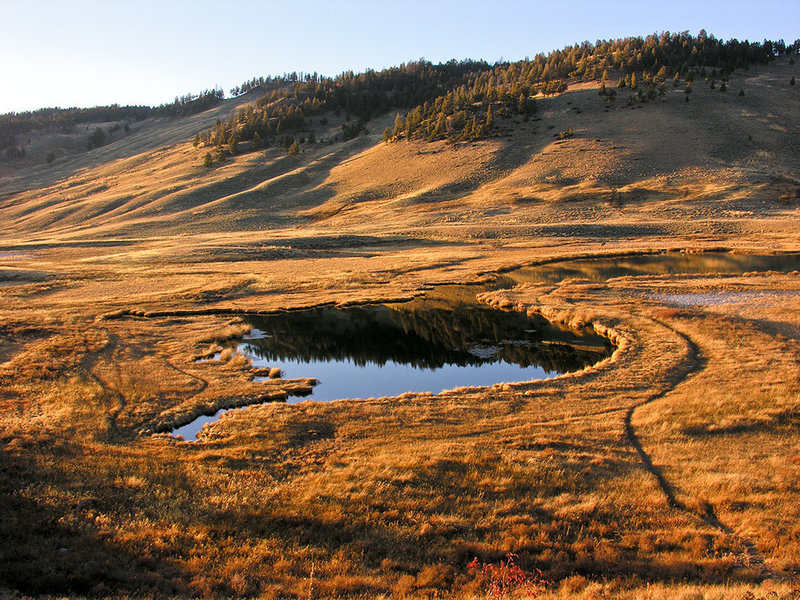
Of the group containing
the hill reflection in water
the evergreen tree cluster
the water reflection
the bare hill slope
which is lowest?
the hill reflection in water

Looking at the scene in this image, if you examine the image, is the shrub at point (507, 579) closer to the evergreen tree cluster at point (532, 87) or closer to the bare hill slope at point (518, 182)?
the bare hill slope at point (518, 182)

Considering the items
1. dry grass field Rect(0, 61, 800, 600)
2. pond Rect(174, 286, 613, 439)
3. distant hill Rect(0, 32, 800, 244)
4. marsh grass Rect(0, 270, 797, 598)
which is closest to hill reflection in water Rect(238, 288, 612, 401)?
pond Rect(174, 286, 613, 439)

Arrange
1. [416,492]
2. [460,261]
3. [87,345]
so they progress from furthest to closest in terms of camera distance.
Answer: [460,261], [87,345], [416,492]

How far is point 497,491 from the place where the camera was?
12703 millimetres

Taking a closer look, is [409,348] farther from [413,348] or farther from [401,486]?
[401,486]

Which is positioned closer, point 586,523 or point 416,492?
point 586,523

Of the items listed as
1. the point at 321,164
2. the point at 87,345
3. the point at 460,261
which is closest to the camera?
the point at 87,345

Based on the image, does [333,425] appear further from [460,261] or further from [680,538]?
[460,261]

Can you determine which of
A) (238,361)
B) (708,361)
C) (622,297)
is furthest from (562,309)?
(238,361)

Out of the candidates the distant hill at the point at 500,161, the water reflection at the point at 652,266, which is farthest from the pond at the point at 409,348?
the distant hill at the point at 500,161

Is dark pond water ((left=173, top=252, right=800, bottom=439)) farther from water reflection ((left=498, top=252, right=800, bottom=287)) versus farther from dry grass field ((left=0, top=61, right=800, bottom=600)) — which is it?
water reflection ((left=498, top=252, right=800, bottom=287))

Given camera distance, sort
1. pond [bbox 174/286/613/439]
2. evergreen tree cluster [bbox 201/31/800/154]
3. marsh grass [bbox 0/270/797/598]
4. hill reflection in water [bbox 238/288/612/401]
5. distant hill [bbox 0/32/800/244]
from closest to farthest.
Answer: marsh grass [bbox 0/270/797/598]
pond [bbox 174/286/613/439]
hill reflection in water [bbox 238/288/612/401]
distant hill [bbox 0/32/800/244]
evergreen tree cluster [bbox 201/31/800/154]

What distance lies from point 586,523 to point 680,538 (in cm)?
186

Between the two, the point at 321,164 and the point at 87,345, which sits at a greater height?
the point at 321,164
